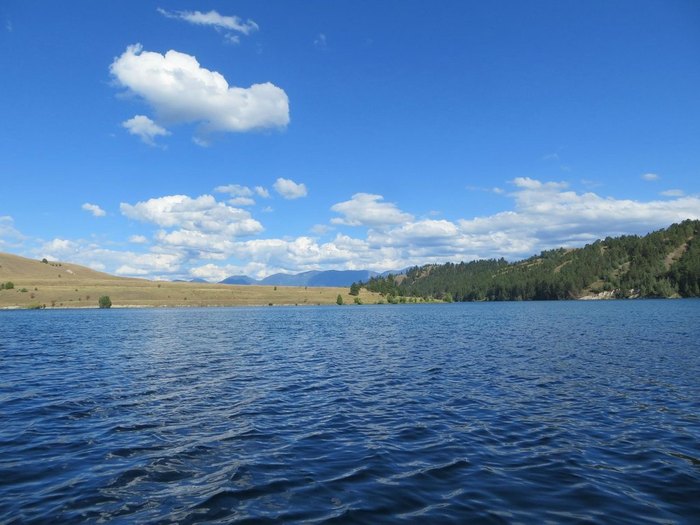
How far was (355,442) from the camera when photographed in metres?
20.8

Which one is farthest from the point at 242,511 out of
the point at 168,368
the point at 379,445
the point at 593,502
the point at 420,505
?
the point at 168,368

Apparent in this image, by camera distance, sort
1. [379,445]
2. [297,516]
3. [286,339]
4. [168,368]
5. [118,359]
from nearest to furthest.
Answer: [297,516] → [379,445] → [168,368] → [118,359] → [286,339]

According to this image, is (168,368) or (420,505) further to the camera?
(168,368)

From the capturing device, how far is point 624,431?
22031 mm

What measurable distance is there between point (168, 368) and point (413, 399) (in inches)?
989

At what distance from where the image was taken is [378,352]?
180ft

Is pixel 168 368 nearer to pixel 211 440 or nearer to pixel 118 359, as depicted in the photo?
pixel 118 359

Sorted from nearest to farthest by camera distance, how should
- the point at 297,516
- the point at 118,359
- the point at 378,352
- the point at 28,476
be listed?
the point at 297,516
the point at 28,476
the point at 118,359
the point at 378,352

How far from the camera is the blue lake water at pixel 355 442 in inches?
567

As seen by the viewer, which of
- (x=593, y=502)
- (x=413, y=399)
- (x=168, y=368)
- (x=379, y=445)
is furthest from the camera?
(x=168, y=368)

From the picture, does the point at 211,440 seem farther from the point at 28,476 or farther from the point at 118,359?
the point at 118,359

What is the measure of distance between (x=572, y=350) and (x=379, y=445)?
130ft

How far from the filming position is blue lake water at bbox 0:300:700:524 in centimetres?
1439

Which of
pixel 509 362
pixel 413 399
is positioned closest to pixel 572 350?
pixel 509 362
